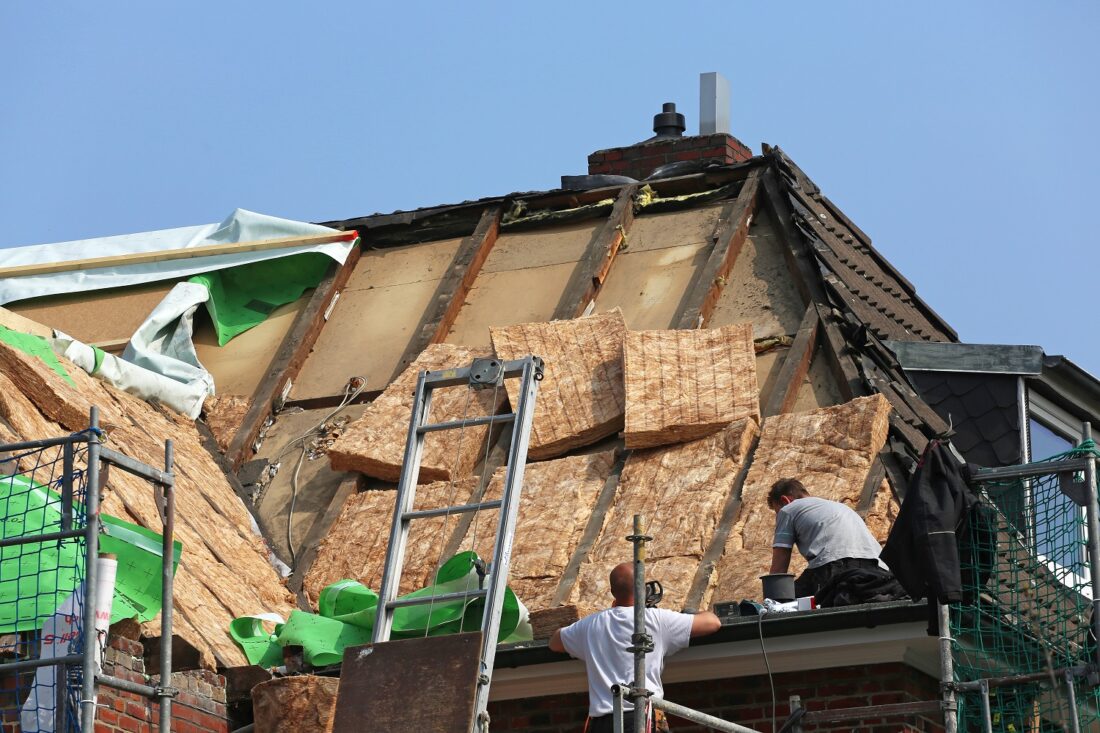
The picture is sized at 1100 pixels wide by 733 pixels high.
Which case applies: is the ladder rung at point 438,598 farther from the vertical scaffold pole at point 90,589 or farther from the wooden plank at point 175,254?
the wooden plank at point 175,254

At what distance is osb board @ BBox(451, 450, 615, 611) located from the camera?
34.8ft

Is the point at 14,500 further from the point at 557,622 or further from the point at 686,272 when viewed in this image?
the point at 686,272

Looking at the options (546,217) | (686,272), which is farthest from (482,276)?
(686,272)

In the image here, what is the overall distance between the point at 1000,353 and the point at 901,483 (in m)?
2.71

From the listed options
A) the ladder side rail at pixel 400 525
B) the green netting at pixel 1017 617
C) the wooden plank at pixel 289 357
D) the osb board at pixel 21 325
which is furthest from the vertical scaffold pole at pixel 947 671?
the osb board at pixel 21 325

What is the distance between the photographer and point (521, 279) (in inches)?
537

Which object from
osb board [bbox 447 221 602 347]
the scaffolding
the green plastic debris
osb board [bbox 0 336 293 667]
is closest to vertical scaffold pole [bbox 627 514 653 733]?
the scaffolding

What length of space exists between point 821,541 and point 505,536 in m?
1.64

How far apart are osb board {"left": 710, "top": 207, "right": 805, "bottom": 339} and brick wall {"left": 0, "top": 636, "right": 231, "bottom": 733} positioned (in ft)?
14.6

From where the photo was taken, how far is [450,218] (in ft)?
47.5

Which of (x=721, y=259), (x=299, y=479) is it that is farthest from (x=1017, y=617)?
(x=299, y=479)

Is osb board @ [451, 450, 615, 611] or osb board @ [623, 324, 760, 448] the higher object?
osb board @ [623, 324, 760, 448]

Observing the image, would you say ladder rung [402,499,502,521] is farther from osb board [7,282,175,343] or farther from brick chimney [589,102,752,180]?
brick chimney [589,102,752,180]

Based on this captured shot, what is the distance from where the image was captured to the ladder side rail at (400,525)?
905 cm
